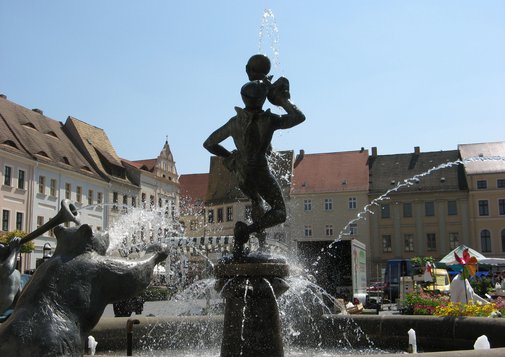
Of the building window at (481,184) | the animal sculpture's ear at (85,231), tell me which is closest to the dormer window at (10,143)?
the animal sculpture's ear at (85,231)

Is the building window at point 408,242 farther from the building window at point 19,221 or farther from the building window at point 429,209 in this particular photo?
the building window at point 19,221

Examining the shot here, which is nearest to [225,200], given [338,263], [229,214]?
[229,214]

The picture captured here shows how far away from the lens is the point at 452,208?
60.4 metres

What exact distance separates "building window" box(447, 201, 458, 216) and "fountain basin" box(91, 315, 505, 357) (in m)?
54.2

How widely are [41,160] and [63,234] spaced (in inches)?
1654

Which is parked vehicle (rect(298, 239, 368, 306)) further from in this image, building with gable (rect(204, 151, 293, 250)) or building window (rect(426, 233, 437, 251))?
building window (rect(426, 233, 437, 251))

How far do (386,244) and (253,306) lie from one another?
57.9m

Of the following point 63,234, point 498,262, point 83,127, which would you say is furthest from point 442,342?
point 83,127

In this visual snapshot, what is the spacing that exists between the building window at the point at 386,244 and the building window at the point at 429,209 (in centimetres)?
446

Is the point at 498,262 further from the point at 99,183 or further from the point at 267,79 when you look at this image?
the point at 99,183

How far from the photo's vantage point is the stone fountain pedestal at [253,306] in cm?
571

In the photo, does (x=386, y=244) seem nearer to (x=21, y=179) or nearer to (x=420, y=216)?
(x=420, y=216)

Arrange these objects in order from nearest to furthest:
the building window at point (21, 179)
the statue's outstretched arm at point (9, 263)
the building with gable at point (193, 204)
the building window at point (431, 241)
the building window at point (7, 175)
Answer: the statue's outstretched arm at point (9, 263)
the building window at point (7, 175)
the building window at point (21, 179)
the building window at point (431, 241)
the building with gable at point (193, 204)

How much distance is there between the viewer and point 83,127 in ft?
183
